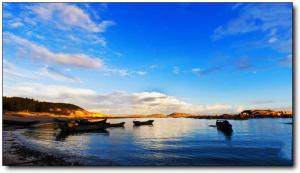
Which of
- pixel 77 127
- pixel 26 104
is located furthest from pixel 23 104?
pixel 77 127

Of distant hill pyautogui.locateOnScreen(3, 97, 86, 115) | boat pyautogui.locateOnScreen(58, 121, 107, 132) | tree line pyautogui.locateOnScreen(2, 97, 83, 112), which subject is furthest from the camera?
boat pyautogui.locateOnScreen(58, 121, 107, 132)

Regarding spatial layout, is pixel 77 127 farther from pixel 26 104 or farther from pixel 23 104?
pixel 23 104

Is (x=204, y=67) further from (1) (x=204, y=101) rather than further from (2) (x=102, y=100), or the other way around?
(2) (x=102, y=100)

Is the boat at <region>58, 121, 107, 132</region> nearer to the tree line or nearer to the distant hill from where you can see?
the distant hill

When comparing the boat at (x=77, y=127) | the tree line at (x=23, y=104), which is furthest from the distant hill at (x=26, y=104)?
the boat at (x=77, y=127)

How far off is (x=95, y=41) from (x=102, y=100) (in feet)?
4.51

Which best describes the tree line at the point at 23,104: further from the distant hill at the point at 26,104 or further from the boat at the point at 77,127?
the boat at the point at 77,127

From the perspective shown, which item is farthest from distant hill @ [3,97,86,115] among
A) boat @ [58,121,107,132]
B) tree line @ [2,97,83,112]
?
boat @ [58,121,107,132]

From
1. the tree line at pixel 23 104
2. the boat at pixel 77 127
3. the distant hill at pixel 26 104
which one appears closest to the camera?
the tree line at pixel 23 104

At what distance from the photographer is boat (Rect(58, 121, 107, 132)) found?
17.2 m

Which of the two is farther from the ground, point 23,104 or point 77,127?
point 23,104

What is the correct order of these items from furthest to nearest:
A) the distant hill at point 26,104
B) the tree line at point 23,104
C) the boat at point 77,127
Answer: the boat at point 77,127
the distant hill at point 26,104
the tree line at point 23,104

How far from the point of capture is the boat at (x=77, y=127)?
56.4 feet

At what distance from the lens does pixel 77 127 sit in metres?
17.9
